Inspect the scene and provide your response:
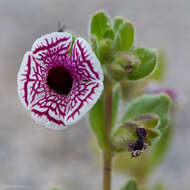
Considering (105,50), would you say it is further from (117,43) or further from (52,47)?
(52,47)

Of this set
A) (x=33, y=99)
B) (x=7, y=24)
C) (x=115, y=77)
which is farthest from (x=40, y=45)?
(x=7, y=24)

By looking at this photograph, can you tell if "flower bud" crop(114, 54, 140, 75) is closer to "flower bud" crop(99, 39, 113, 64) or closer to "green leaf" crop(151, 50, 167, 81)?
"flower bud" crop(99, 39, 113, 64)

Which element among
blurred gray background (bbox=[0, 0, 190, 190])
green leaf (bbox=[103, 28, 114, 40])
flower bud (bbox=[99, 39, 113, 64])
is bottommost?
blurred gray background (bbox=[0, 0, 190, 190])

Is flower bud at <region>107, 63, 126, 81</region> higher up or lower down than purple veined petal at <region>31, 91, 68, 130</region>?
higher up

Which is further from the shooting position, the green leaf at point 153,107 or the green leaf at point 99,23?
the green leaf at point 153,107

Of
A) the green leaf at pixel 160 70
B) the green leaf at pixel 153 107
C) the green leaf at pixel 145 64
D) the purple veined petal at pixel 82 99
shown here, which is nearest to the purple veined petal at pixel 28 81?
the purple veined petal at pixel 82 99

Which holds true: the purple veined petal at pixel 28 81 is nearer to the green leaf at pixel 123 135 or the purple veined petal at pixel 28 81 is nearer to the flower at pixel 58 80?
the flower at pixel 58 80

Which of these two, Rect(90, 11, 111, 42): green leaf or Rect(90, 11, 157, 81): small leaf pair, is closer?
Rect(90, 11, 157, 81): small leaf pair


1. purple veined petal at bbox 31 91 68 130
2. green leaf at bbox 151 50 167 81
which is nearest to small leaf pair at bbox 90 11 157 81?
purple veined petal at bbox 31 91 68 130
